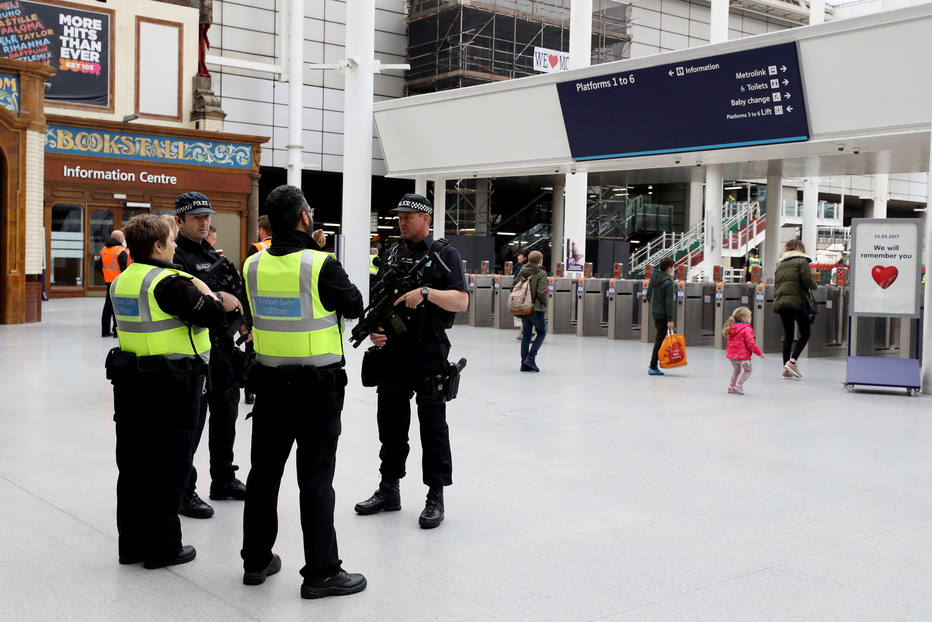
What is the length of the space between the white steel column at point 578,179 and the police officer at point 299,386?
17020 mm

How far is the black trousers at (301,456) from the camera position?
3.94 meters

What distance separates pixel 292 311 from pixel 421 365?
1.20 meters

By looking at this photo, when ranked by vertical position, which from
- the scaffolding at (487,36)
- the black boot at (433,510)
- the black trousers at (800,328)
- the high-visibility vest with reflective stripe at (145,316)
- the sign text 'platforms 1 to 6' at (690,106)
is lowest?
the black boot at (433,510)

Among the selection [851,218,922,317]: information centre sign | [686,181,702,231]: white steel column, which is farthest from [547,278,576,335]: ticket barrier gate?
[686,181,702,231]: white steel column

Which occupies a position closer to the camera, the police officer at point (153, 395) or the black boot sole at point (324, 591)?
the black boot sole at point (324, 591)

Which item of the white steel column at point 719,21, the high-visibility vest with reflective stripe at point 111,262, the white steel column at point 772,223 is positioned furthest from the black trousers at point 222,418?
the white steel column at point 772,223

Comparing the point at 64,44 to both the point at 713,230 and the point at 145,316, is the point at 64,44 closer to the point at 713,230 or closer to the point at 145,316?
the point at 713,230

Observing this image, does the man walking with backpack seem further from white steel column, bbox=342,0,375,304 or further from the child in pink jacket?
white steel column, bbox=342,0,375,304

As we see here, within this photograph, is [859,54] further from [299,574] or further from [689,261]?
[689,261]

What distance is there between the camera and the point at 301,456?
3996 mm

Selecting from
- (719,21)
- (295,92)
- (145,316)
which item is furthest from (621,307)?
(295,92)

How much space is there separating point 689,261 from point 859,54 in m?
18.8

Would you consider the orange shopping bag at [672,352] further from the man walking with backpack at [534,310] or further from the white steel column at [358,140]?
the white steel column at [358,140]

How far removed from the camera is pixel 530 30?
120 ft
